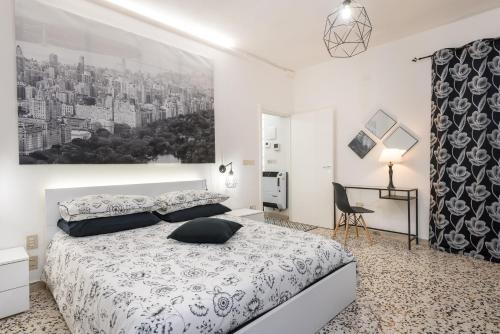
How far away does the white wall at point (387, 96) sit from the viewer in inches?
139

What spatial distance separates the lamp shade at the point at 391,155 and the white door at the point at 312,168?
90 cm

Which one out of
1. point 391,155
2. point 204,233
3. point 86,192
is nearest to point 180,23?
point 86,192

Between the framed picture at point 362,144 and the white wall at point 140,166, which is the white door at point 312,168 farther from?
the white wall at point 140,166

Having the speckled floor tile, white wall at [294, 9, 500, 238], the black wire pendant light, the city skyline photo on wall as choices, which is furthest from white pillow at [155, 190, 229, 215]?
white wall at [294, 9, 500, 238]

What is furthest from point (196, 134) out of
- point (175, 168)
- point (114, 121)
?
point (114, 121)

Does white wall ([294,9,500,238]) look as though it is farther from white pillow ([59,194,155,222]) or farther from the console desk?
white pillow ([59,194,155,222])

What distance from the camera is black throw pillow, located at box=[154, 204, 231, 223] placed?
9.18 feet

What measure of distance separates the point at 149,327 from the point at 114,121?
2321mm

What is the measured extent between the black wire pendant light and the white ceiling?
111mm

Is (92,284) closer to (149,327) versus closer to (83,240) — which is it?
→ (149,327)

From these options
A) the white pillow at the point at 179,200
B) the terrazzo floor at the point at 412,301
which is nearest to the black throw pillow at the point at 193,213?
the white pillow at the point at 179,200

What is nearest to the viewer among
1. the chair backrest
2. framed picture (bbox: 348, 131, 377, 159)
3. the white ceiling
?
the white ceiling

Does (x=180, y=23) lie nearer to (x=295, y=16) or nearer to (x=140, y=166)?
(x=295, y=16)

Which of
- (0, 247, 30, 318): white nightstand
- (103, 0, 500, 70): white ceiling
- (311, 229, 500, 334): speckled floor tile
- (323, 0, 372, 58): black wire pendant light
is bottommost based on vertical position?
(311, 229, 500, 334): speckled floor tile
